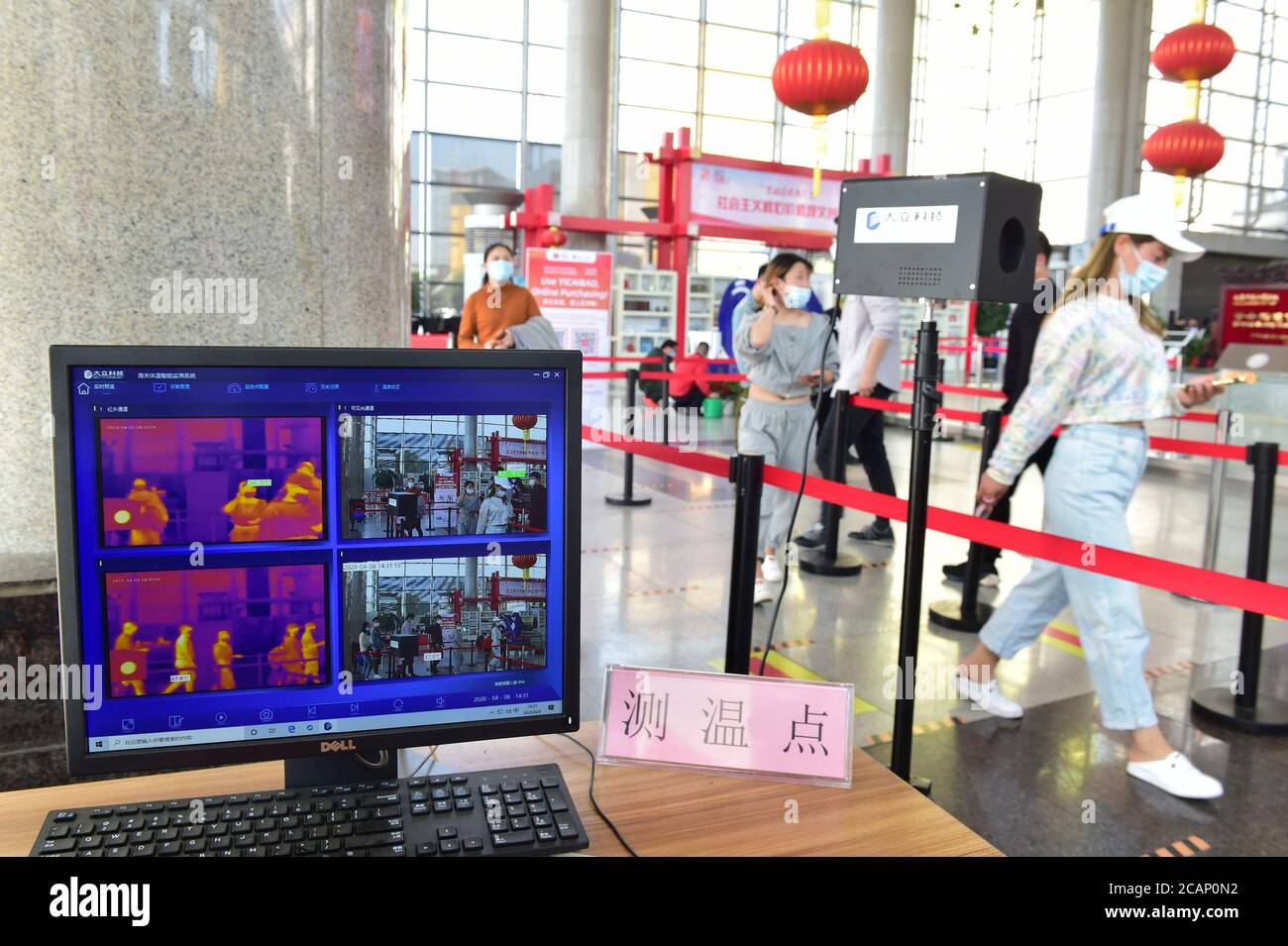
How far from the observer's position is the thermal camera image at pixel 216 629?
1.16 meters

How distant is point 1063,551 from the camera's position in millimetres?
2691

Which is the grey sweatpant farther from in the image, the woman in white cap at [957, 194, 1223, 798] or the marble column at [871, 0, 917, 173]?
the marble column at [871, 0, 917, 173]

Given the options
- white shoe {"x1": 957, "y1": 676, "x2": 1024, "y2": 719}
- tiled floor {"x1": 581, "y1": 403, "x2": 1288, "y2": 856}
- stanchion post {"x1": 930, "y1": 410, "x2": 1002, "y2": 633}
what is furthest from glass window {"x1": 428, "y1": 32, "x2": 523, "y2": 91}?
white shoe {"x1": 957, "y1": 676, "x2": 1024, "y2": 719}

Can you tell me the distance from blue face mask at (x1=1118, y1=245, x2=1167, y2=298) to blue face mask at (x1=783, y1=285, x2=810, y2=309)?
194 cm

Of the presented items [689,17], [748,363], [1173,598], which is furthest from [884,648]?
[689,17]

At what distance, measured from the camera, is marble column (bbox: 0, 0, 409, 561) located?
6.53ft

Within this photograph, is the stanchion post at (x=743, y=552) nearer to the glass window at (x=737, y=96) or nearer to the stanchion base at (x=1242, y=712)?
the stanchion base at (x=1242, y=712)

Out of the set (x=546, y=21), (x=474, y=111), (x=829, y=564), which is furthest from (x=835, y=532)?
(x=546, y=21)

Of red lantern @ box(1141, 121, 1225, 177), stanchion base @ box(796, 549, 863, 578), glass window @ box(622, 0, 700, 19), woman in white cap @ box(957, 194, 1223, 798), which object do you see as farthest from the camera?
glass window @ box(622, 0, 700, 19)

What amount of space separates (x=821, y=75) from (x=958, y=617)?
17.5ft

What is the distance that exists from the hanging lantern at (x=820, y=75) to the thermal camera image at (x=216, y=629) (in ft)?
26.0

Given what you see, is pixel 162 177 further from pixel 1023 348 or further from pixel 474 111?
pixel 474 111
